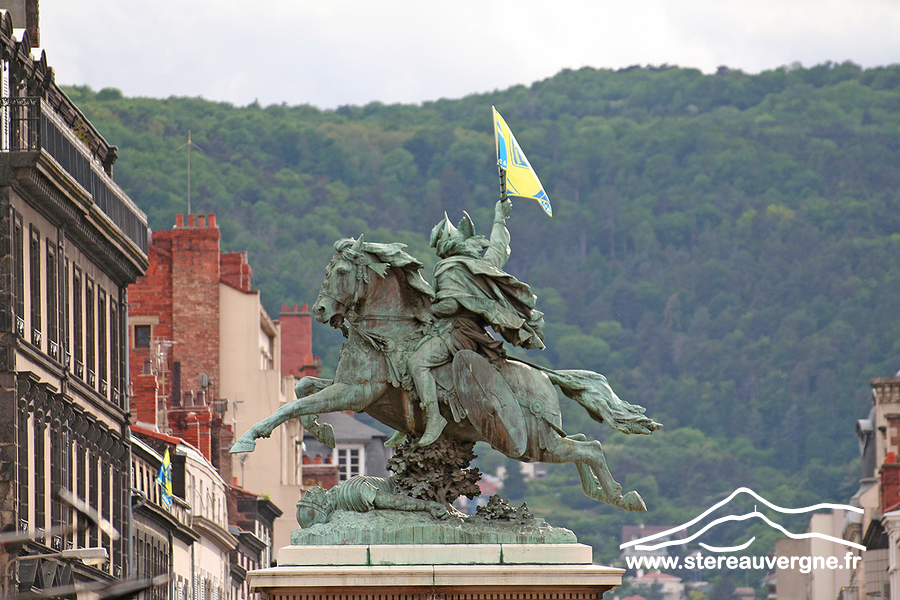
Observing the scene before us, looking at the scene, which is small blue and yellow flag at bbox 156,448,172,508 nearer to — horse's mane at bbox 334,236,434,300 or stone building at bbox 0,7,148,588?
stone building at bbox 0,7,148,588

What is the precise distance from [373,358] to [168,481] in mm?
47613

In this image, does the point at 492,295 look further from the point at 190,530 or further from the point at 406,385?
the point at 190,530

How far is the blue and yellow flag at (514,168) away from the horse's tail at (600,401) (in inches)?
80.3

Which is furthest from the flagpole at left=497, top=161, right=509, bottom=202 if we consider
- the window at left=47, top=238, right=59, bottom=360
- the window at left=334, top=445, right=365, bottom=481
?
the window at left=334, top=445, right=365, bottom=481

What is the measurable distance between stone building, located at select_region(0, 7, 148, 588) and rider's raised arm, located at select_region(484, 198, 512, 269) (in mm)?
19230

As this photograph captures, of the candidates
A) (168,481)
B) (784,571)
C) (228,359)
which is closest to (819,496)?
(784,571)

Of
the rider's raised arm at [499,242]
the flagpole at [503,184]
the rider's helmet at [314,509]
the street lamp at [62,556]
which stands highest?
the flagpole at [503,184]

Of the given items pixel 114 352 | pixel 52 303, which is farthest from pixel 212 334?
pixel 52 303

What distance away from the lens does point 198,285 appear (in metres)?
96.9

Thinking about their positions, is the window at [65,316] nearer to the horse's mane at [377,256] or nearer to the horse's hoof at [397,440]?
the horse's hoof at [397,440]

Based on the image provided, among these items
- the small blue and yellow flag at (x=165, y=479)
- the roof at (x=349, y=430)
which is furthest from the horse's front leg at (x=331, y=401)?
the roof at (x=349, y=430)

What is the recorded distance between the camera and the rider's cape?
79.6ft

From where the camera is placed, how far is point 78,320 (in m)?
56.2

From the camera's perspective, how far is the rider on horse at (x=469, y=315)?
24078 millimetres
